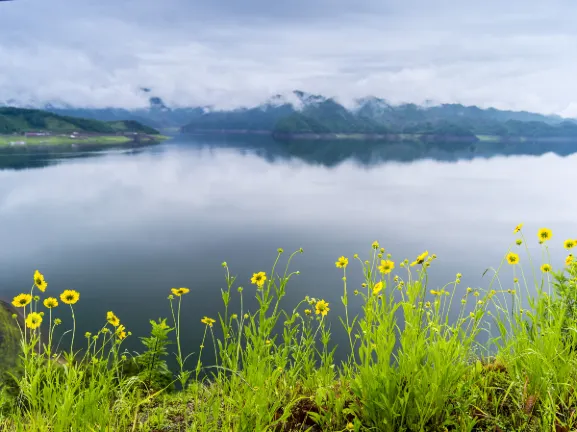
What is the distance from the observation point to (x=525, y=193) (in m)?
29.8

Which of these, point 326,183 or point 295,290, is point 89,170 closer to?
point 326,183

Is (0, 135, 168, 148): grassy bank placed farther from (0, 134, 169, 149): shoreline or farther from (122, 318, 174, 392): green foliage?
(122, 318, 174, 392): green foliage

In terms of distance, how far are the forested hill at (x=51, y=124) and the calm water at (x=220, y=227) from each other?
5510 cm

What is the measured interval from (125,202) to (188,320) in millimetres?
19016

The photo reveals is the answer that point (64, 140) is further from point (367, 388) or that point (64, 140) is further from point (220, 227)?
point (367, 388)

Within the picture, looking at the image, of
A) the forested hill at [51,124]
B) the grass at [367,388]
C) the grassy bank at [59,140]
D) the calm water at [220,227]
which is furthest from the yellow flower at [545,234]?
the forested hill at [51,124]

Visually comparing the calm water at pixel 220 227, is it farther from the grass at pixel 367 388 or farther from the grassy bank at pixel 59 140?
the grassy bank at pixel 59 140

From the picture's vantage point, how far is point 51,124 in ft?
306

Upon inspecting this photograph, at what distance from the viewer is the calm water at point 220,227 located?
1050 centimetres

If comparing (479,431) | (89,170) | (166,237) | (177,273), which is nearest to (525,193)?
(166,237)

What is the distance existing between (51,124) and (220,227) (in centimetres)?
9085

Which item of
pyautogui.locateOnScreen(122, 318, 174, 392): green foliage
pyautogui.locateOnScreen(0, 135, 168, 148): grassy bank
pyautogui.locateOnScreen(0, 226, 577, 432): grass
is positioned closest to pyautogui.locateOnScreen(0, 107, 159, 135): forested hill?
pyautogui.locateOnScreen(0, 135, 168, 148): grassy bank

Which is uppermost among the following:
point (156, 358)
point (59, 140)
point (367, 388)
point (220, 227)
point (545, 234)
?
point (59, 140)

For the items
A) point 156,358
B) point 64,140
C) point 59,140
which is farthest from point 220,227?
point 59,140
